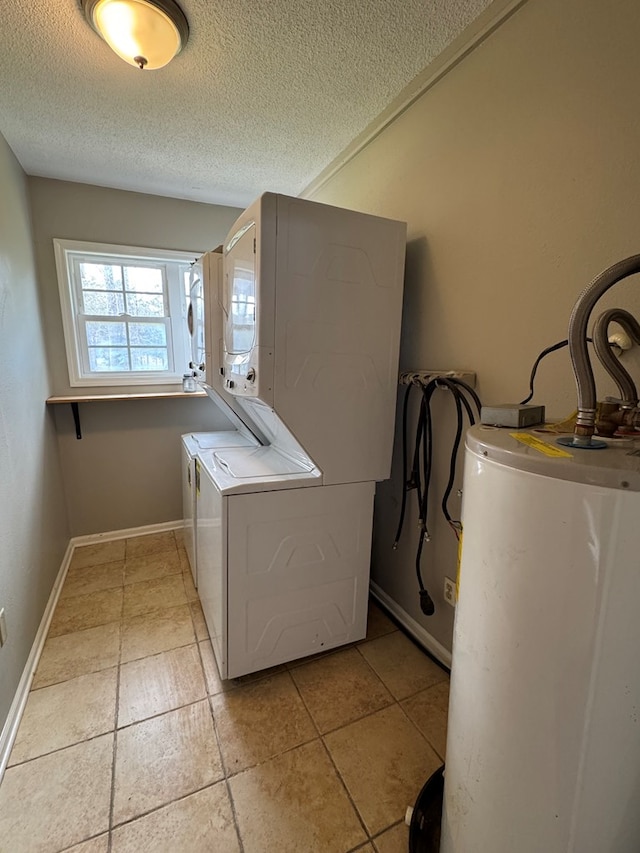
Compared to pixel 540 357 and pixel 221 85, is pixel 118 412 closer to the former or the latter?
pixel 221 85

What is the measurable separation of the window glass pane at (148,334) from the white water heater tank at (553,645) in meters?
2.73

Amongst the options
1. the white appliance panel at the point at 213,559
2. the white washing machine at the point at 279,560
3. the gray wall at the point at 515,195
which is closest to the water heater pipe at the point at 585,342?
the gray wall at the point at 515,195

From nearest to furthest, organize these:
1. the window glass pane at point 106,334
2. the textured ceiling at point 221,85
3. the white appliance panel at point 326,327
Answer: the textured ceiling at point 221,85, the white appliance panel at point 326,327, the window glass pane at point 106,334

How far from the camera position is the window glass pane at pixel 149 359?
9.48ft

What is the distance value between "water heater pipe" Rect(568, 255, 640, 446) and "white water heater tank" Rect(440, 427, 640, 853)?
70 millimetres

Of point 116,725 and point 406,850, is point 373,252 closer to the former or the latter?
point 406,850

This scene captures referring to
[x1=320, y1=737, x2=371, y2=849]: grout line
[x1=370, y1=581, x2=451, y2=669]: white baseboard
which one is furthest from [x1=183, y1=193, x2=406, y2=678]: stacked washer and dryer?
[x1=320, y1=737, x2=371, y2=849]: grout line

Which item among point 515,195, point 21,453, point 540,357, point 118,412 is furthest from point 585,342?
point 118,412

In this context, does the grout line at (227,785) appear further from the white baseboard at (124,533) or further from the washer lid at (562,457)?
the white baseboard at (124,533)

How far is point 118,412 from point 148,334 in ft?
2.08

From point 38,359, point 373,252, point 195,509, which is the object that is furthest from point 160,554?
point 373,252

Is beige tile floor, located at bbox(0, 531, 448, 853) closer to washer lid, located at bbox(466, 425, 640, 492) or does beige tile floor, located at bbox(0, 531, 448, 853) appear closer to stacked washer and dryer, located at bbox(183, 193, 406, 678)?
stacked washer and dryer, located at bbox(183, 193, 406, 678)

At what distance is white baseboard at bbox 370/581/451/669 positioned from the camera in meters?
1.71

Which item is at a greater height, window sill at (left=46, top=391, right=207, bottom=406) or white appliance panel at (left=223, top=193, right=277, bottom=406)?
white appliance panel at (left=223, top=193, right=277, bottom=406)
